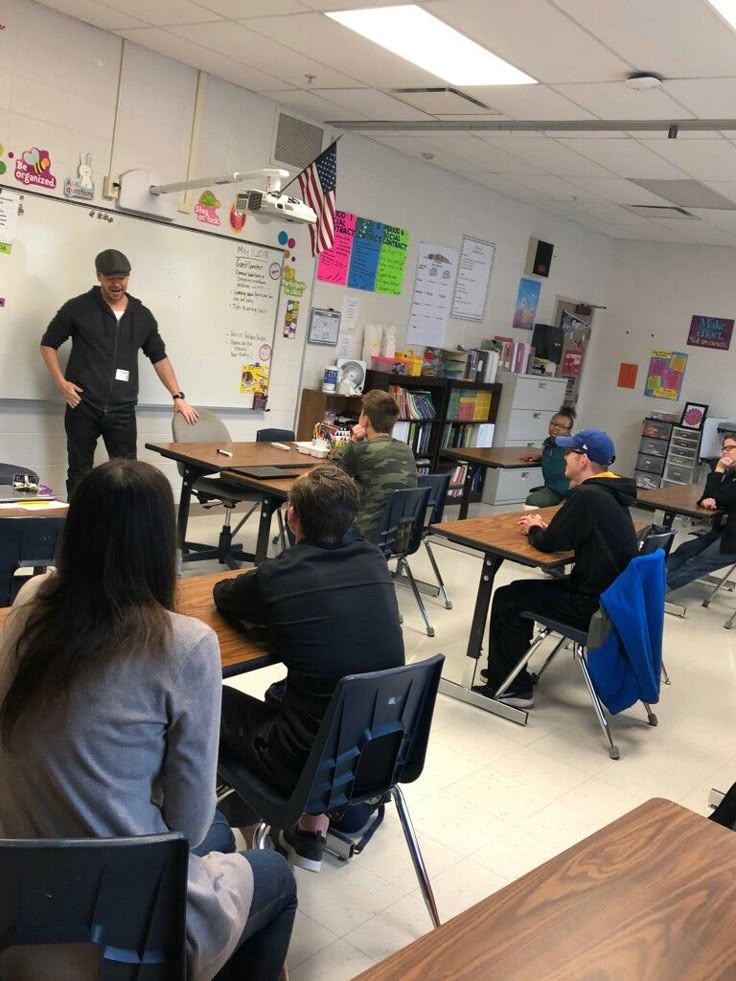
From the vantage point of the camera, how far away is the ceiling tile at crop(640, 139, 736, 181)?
18.7 feet

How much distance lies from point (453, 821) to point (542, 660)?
1.80 metres

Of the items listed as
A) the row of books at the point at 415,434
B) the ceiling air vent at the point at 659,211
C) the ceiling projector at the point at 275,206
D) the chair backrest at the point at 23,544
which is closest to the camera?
the chair backrest at the point at 23,544

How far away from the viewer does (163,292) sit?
6027mm

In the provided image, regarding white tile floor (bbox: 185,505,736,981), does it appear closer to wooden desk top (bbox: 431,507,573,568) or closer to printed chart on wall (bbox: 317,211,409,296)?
wooden desk top (bbox: 431,507,573,568)

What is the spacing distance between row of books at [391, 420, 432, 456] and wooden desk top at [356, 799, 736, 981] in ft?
21.4

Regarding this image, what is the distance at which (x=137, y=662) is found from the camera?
1.39 metres

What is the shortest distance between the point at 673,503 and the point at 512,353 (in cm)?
355

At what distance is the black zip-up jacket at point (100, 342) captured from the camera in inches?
205

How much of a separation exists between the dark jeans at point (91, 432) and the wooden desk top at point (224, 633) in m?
2.82

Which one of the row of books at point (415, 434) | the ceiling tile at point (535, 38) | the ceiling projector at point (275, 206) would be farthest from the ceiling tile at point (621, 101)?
the row of books at point (415, 434)

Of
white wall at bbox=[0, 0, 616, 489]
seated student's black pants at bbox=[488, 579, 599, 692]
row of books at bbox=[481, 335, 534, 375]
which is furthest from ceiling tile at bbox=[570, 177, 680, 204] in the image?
seated student's black pants at bbox=[488, 579, 599, 692]

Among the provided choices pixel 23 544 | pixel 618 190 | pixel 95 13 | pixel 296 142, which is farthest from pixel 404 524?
pixel 618 190

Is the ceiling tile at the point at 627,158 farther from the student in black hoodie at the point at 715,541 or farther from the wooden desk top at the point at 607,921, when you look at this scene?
the wooden desk top at the point at 607,921

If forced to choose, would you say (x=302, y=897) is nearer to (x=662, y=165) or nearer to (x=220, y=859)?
(x=220, y=859)
